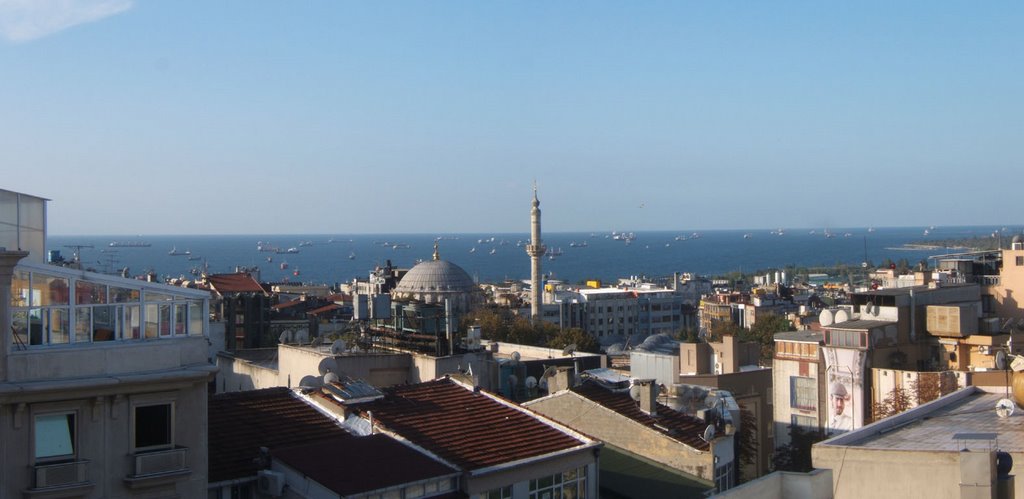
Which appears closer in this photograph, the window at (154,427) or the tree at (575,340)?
the window at (154,427)

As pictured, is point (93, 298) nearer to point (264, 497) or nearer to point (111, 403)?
point (111, 403)

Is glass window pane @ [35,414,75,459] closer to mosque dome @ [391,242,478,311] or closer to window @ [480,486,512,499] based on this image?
window @ [480,486,512,499]

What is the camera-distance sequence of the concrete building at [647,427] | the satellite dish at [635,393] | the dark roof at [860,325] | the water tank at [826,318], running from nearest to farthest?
the concrete building at [647,427] → the satellite dish at [635,393] → the dark roof at [860,325] → the water tank at [826,318]

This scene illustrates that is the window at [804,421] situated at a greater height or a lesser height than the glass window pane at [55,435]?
lesser

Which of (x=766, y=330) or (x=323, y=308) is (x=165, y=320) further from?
(x=323, y=308)

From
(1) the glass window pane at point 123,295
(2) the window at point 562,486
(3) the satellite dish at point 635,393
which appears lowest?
(2) the window at point 562,486

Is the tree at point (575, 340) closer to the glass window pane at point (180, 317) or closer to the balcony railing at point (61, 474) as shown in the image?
the glass window pane at point (180, 317)

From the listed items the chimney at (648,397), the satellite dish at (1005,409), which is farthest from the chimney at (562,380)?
the satellite dish at (1005,409)
